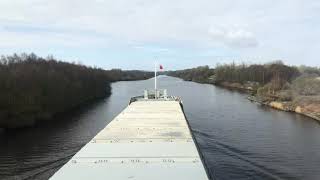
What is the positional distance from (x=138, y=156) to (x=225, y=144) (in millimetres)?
19620

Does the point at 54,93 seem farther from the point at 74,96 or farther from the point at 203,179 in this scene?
the point at 203,179

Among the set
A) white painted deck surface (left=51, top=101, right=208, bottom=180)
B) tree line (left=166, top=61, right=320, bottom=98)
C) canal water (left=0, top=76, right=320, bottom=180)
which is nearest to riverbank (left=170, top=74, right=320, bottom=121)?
canal water (left=0, top=76, right=320, bottom=180)

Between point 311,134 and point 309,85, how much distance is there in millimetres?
41623

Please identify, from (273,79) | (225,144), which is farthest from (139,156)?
(273,79)

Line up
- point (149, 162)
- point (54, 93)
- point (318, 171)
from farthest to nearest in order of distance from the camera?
point (54, 93) → point (318, 171) → point (149, 162)

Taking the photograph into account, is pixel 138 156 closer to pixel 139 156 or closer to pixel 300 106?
pixel 139 156

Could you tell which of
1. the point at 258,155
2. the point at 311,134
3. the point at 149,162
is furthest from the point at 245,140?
the point at 149,162

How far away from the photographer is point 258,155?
30094 mm

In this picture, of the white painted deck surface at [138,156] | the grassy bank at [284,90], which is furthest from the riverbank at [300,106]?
the white painted deck surface at [138,156]

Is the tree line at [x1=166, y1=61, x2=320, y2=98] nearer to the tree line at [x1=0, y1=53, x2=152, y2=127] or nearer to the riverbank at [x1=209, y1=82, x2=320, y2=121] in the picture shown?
the riverbank at [x1=209, y1=82, x2=320, y2=121]

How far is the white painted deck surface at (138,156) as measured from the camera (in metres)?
12.7

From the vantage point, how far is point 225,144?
33875mm

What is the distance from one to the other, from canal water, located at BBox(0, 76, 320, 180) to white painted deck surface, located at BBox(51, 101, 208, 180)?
5.98 metres

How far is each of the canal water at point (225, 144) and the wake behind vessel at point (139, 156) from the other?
5.86 m
